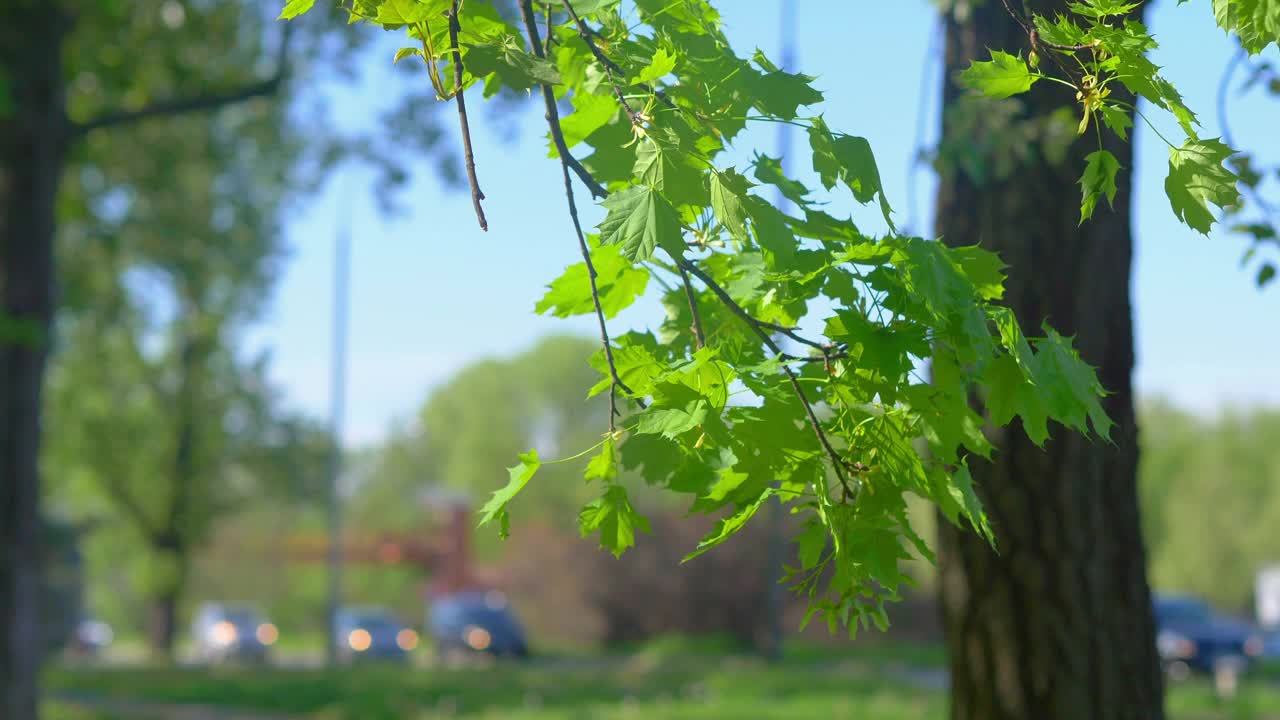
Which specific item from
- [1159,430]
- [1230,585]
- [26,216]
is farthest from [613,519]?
[1159,430]

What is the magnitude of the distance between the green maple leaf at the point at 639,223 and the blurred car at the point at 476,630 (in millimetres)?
26994

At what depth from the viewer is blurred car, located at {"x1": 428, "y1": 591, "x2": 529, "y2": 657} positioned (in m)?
28.3

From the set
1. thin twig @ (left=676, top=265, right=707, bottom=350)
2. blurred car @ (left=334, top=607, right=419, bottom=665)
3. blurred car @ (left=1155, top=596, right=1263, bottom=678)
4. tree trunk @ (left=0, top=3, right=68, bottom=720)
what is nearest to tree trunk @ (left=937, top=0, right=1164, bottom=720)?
thin twig @ (left=676, top=265, right=707, bottom=350)

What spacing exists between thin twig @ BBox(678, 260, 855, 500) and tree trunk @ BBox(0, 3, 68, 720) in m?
9.27

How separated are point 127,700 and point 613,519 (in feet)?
60.6

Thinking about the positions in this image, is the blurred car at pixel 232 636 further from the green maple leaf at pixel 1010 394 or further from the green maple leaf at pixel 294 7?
the green maple leaf at pixel 1010 394

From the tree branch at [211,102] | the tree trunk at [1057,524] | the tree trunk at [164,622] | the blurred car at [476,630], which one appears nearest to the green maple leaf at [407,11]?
the tree trunk at [1057,524]

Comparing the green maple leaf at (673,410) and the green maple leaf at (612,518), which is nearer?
the green maple leaf at (673,410)

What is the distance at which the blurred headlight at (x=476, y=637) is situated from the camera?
28422 mm

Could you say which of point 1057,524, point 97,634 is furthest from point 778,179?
point 97,634

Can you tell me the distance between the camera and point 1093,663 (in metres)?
4.51

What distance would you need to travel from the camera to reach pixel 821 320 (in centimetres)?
216

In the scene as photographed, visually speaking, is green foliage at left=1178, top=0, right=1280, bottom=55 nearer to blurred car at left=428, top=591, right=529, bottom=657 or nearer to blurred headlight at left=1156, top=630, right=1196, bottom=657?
blurred headlight at left=1156, top=630, right=1196, bottom=657

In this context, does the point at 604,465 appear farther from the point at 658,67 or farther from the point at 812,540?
the point at 658,67
